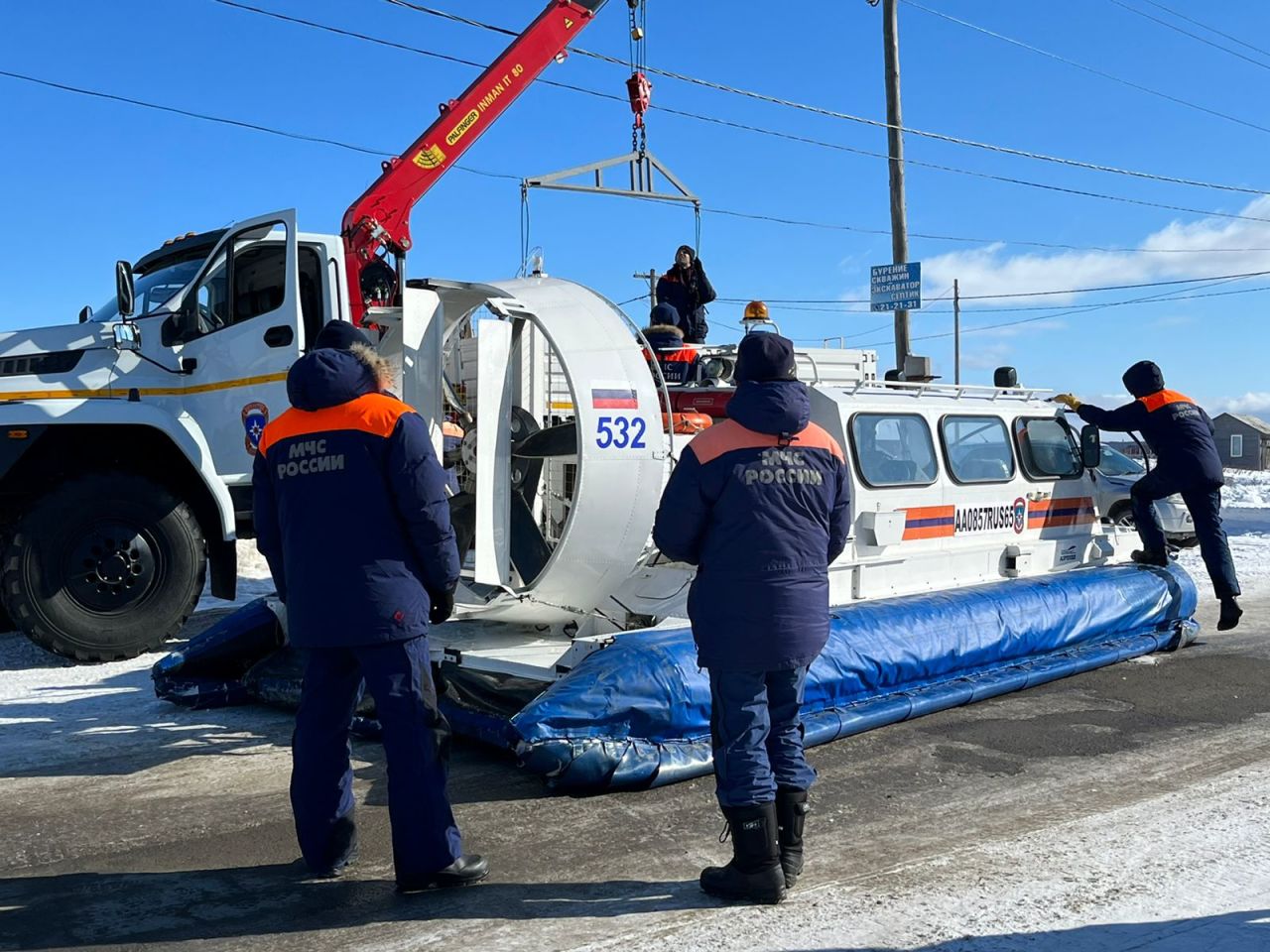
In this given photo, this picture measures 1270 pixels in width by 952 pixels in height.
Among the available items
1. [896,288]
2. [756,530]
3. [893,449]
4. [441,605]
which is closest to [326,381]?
[441,605]

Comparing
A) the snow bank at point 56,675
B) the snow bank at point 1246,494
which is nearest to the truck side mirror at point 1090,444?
the snow bank at point 56,675

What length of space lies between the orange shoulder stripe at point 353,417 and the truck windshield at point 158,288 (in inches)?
214

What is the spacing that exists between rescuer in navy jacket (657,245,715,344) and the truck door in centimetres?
346

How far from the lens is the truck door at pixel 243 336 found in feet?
27.6

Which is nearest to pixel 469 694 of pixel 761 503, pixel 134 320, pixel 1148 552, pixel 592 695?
pixel 592 695

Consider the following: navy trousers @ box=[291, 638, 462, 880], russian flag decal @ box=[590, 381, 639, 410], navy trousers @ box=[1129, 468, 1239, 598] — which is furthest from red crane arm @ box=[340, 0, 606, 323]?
navy trousers @ box=[1129, 468, 1239, 598]

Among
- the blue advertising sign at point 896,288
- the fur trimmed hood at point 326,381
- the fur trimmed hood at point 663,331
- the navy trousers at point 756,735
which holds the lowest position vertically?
the navy trousers at point 756,735

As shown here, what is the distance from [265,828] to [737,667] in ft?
7.30

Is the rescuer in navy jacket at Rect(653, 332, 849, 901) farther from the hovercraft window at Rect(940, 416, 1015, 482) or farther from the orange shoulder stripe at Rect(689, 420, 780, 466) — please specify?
the hovercraft window at Rect(940, 416, 1015, 482)

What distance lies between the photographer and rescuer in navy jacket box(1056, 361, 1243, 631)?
28.9 feet

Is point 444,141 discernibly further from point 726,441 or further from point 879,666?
point 726,441

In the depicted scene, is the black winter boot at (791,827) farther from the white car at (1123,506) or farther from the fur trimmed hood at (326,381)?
the white car at (1123,506)

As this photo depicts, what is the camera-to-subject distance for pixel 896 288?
15.2 metres

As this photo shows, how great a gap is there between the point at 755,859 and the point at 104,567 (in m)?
5.98
